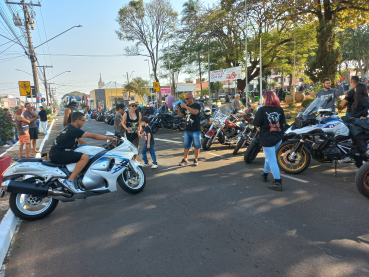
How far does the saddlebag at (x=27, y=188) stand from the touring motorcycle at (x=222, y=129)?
5508 mm

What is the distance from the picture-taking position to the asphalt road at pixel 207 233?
9.20 ft

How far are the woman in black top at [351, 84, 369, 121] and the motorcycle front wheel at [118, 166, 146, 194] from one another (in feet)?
17.1

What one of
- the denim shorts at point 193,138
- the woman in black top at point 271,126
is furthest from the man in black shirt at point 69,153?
the woman in black top at point 271,126

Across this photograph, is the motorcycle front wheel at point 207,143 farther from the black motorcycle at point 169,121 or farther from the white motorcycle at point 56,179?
the black motorcycle at point 169,121

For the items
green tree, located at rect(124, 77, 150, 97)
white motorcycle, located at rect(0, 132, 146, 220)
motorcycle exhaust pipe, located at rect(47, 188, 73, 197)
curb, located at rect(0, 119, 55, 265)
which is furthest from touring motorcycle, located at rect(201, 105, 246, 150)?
green tree, located at rect(124, 77, 150, 97)

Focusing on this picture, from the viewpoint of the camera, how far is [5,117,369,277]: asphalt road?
110 inches

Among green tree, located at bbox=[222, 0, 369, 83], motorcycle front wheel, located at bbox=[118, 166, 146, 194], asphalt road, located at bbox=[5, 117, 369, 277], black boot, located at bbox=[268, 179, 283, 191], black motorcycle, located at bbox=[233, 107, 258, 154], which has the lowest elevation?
asphalt road, located at bbox=[5, 117, 369, 277]

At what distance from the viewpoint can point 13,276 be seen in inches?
111

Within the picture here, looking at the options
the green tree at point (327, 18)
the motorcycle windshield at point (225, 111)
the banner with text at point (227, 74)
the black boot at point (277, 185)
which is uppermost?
the green tree at point (327, 18)

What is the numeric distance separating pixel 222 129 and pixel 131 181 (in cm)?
466

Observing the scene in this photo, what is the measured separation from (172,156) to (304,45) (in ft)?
69.1

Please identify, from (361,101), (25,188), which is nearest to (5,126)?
(25,188)

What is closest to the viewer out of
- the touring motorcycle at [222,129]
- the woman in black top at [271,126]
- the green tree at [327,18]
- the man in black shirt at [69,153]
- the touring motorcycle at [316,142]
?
the man in black shirt at [69,153]

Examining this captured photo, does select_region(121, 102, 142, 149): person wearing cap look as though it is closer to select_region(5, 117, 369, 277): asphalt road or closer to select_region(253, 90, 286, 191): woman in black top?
select_region(5, 117, 369, 277): asphalt road
